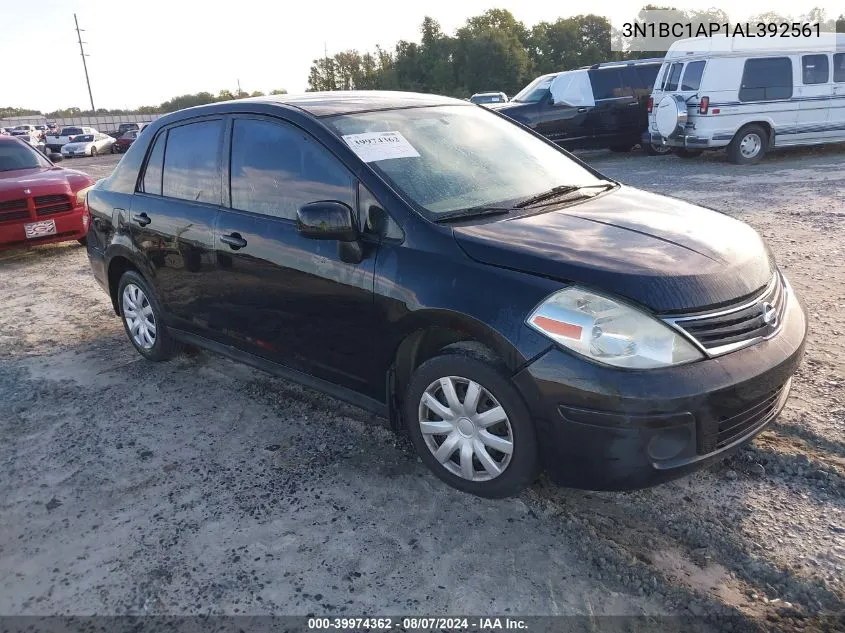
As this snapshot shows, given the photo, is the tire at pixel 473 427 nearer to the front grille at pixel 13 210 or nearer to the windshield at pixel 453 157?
the windshield at pixel 453 157

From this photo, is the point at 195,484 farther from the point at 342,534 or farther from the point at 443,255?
the point at 443,255

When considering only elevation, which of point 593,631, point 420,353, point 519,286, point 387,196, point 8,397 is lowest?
point 593,631

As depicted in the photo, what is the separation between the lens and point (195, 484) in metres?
3.21

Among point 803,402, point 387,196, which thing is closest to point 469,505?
point 387,196

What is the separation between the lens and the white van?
11.9 m

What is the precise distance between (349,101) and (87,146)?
3320 cm

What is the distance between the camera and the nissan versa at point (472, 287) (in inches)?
97.4

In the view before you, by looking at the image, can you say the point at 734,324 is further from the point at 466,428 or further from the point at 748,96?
the point at 748,96

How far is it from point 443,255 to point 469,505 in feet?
3.65

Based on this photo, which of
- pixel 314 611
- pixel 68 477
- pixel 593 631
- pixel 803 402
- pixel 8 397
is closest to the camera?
pixel 593 631

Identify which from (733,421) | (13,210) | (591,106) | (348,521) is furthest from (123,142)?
(733,421)

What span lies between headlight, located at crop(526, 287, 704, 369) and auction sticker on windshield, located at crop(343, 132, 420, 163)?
123 cm

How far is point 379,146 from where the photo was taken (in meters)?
3.26

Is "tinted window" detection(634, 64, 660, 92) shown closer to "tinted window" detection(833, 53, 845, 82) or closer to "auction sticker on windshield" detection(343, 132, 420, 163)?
"tinted window" detection(833, 53, 845, 82)
